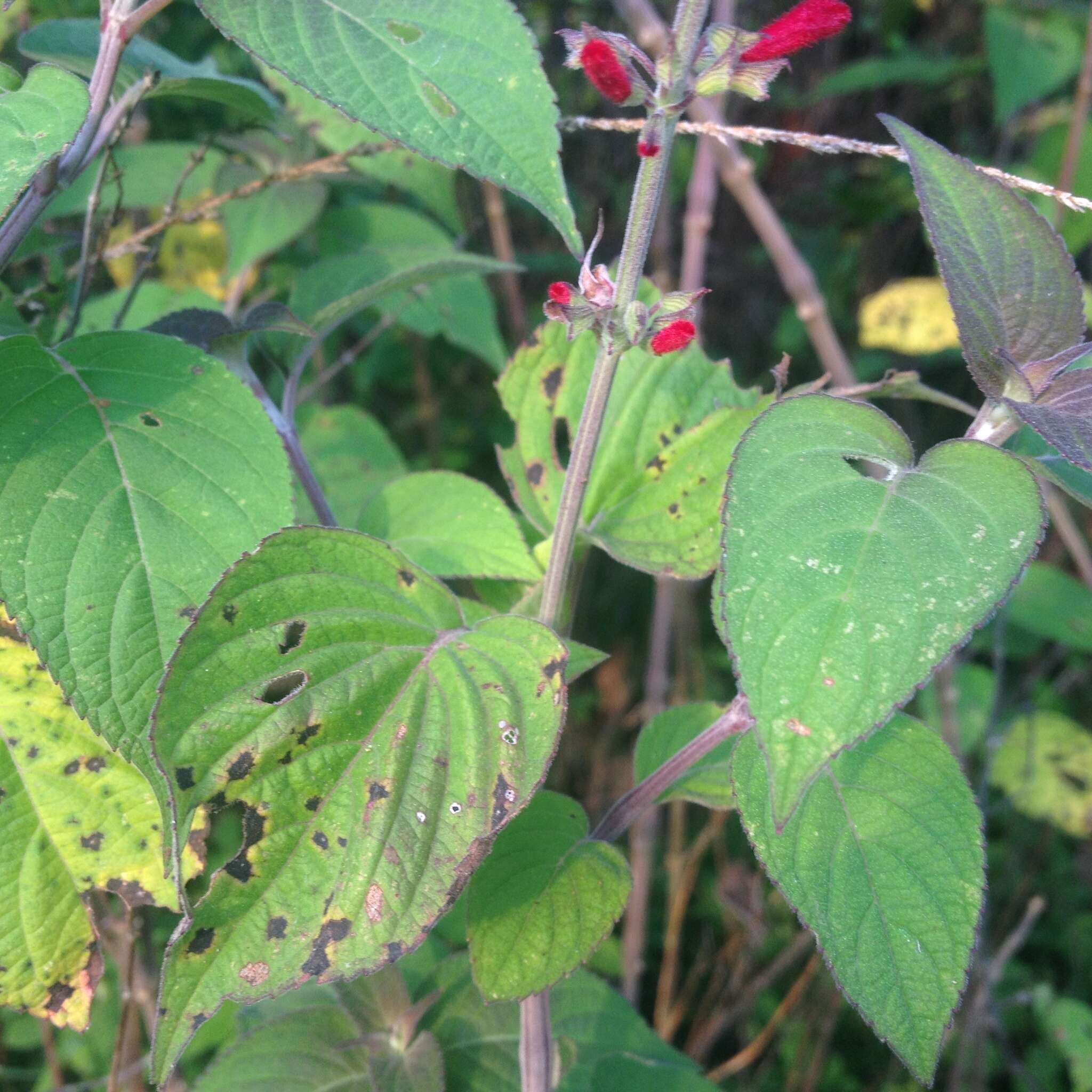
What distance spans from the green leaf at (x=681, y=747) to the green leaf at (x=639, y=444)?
0.15 meters

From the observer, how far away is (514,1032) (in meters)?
0.82

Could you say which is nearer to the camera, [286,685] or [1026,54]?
[286,685]

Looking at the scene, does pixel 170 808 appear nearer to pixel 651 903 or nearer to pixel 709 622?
pixel 651 903

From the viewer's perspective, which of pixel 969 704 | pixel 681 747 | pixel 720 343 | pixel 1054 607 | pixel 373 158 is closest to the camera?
pixel 681 747

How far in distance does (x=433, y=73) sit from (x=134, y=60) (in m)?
0.39

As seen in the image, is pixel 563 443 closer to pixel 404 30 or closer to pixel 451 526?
pixel 451 526

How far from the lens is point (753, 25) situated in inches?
110

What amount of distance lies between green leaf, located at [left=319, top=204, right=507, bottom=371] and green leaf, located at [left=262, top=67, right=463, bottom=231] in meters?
0.08

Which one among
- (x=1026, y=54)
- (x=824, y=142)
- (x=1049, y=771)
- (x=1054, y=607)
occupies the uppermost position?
(x=824, y=142)

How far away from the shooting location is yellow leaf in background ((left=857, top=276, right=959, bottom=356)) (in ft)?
6.52

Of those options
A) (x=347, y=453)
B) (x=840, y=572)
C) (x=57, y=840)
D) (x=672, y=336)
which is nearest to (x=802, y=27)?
(x=672, y=336)

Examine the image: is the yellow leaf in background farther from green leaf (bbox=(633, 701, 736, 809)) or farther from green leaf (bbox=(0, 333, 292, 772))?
green leaf (bbox=(0, 333, 292, 772))

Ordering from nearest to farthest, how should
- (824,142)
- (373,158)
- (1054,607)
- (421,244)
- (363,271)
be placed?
(824,142)
(363,271)
(373,158)
(421,244)
(1054,607)

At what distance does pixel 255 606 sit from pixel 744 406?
405mm
